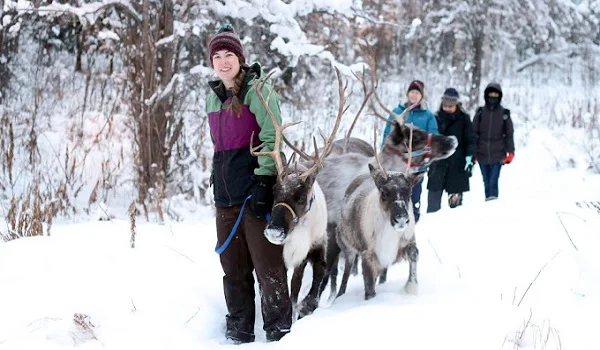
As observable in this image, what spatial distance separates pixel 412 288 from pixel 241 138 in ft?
5.23

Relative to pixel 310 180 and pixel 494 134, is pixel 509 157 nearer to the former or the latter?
pixel 494 134

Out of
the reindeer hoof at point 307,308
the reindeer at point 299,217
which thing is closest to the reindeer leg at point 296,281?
the reindeer at point 299,217

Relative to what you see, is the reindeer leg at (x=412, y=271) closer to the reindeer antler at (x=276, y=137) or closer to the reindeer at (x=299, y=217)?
the reindeer at (x=299, y=217)

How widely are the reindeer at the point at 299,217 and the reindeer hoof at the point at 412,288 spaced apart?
1.93 ft

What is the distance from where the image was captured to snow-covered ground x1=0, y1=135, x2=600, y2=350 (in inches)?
124

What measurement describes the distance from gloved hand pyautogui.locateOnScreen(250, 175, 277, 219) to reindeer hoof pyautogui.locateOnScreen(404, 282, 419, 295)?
118 centimetres

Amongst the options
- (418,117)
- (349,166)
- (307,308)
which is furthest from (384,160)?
(307,308)

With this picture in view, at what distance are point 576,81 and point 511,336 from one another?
62.6 feet

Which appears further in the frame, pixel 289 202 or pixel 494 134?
pixel 494 134

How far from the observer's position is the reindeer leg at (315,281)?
4293mm

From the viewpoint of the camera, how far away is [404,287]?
4.42 m

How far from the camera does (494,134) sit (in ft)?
25.3

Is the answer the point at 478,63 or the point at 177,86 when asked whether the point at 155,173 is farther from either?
the point at 478,63

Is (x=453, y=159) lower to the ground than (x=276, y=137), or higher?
lower
